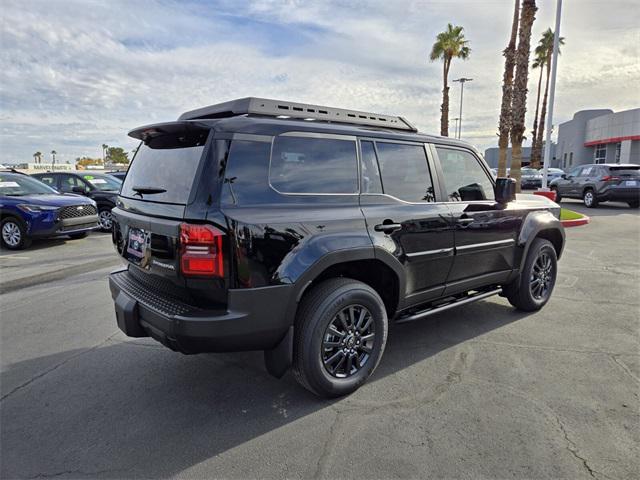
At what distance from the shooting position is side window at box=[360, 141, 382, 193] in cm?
331

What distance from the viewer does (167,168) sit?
3006 mm

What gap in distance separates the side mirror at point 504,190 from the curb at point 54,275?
20.4ft

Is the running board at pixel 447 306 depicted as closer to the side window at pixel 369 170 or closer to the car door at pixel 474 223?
the car door at pixel 474 223

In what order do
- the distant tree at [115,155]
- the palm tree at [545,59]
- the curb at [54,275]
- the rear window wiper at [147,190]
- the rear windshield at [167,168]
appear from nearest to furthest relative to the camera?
the rear windshield at [167,168] → the rear window wiper at [147,190] → the curb at [54,275] → the palm tree at [545,59] → the distant tree at [115,155]

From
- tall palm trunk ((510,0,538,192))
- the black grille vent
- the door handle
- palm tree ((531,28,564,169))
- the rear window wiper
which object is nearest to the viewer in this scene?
the rear window wiper

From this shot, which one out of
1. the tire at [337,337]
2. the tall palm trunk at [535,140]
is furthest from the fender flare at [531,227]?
the tall palm trunk at [535,140]

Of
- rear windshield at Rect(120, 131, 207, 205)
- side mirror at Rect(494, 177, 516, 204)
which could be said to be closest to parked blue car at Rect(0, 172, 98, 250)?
rear windshield at Rect(120, 131, 207, 205)

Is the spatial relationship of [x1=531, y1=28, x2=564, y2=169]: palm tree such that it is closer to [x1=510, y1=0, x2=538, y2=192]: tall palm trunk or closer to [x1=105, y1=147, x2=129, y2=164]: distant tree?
[x1=510, y1=0, x2=538, y2=192]: tall palm trunk

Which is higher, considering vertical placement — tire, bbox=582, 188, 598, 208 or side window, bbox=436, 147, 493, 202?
side window, bbox=436, 147, 493, 202

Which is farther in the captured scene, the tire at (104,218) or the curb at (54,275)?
the tire at (104,218)

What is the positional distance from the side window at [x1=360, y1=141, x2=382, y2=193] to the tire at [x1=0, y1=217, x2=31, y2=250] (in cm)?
825

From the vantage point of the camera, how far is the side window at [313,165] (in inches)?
112

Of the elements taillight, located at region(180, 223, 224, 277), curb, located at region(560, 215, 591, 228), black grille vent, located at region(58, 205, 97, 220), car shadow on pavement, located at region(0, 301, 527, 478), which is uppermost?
taillight, located at region(180, 223, 224, 277)

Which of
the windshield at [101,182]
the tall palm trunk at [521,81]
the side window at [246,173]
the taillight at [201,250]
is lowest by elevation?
the taillight at [201,250]
